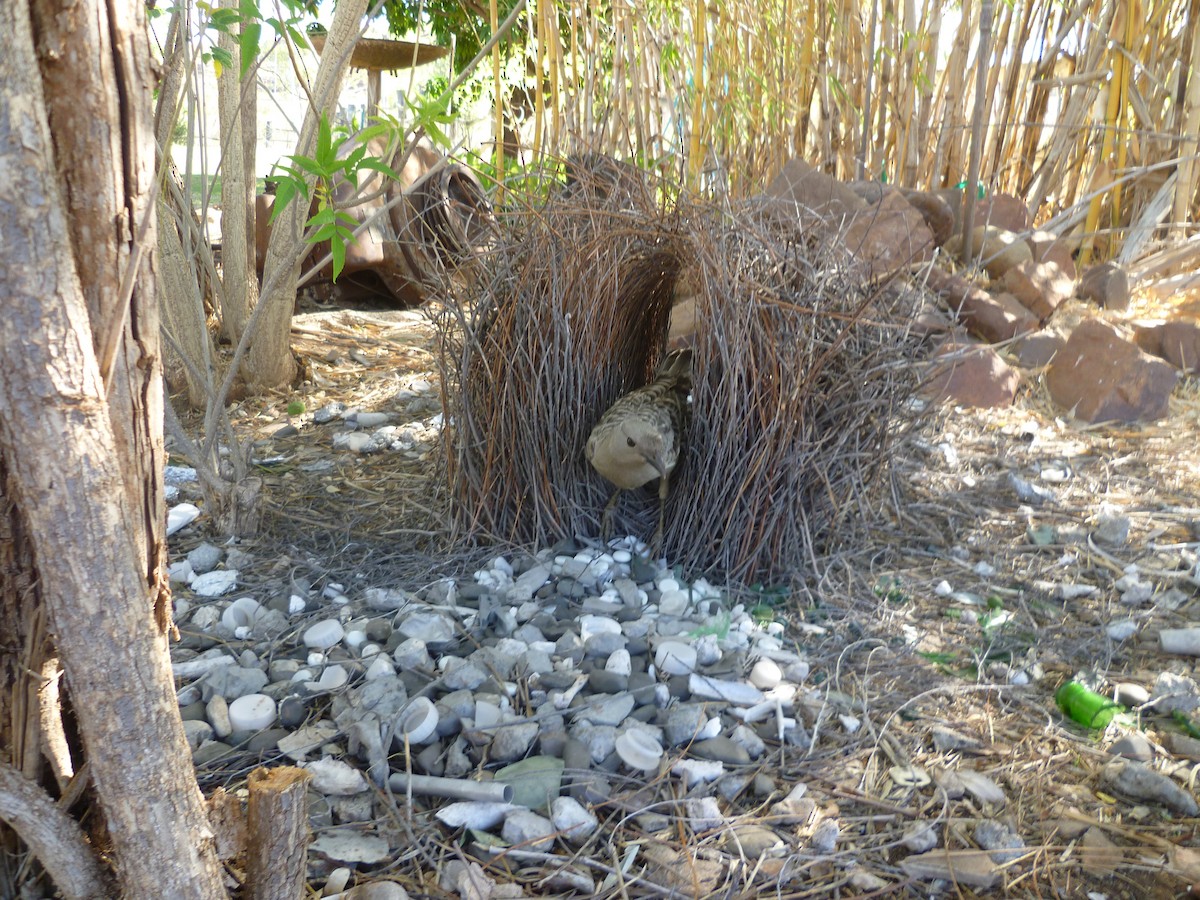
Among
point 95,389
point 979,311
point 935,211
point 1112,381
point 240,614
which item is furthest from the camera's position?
point 935,211

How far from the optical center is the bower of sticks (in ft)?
8.40

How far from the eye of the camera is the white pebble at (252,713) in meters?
1.90

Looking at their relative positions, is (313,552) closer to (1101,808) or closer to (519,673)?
(519,673)

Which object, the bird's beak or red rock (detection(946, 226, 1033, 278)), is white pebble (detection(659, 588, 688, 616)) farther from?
red rock (detection(946, 226, 1033, 278))

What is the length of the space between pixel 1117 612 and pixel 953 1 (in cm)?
400

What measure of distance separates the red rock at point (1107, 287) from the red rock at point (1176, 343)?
0.47 m

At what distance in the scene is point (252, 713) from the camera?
191 cm

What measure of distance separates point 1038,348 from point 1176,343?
744 mm

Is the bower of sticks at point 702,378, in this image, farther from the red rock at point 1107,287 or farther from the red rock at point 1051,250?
the red rock at point 1107,287

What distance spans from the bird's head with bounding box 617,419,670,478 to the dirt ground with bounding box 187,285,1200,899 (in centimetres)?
54

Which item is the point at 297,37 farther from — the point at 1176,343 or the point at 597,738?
the point at 1176,343

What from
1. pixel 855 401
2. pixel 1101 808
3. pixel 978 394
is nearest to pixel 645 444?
pixel 855 401

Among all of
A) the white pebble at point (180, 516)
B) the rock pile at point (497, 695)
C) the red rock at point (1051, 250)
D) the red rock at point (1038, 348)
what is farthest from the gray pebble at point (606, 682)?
the red rock at point (1051, 250)

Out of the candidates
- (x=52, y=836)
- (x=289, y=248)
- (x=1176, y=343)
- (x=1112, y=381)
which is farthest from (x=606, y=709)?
(x=1176, y=343)
